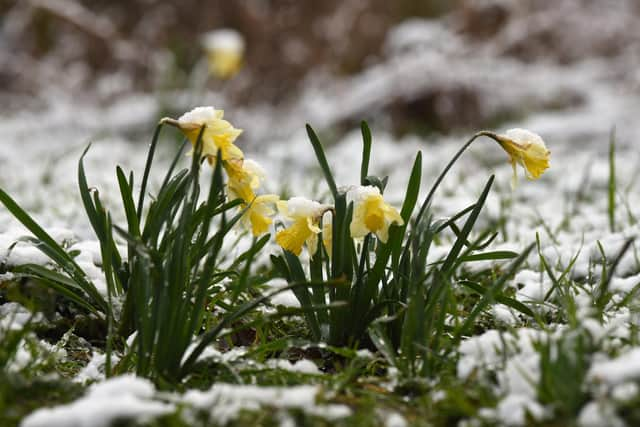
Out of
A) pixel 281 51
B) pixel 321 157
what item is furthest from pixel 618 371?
pixel 281 51

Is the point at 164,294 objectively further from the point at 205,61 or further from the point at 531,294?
the point at 205,61

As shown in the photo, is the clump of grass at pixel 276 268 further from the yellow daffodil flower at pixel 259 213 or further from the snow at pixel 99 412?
the snow at pixel 99 412

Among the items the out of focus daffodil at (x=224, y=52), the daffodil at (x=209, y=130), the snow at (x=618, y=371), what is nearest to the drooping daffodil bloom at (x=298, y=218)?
the daffodil at (x=209, y=130)

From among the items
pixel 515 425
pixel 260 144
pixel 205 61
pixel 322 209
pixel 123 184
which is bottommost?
pixel 515 425

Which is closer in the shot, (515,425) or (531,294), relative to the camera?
(515,425)

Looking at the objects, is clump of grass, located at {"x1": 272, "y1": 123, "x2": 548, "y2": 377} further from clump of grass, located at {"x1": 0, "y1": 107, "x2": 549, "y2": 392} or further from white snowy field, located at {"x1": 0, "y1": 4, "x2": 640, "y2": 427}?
white snowy field, located at {"x1": 0, "y1": 4, "x2": 640, "y2": 427}

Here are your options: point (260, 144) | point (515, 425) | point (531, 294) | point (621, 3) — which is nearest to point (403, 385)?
point (515, 425)
